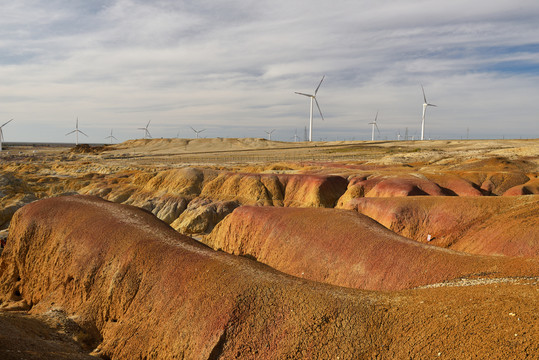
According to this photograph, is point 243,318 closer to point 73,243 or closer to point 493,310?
point 493,310

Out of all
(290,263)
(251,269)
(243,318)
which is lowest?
(290,263)

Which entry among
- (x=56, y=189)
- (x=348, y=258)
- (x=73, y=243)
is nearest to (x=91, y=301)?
(x=73, y=243)

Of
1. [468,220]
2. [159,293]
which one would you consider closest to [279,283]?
[159,293]

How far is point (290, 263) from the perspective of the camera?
2439 cm

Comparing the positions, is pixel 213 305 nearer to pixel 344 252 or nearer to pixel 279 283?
pixel 279 283

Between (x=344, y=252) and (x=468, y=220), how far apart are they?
12.0 m

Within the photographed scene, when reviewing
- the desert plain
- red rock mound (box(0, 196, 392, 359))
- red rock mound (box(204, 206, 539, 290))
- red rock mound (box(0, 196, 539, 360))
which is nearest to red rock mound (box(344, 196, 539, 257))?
the desert plain

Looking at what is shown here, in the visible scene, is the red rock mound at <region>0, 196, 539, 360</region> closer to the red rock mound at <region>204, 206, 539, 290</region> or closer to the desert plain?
the desert plain

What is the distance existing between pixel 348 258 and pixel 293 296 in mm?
9261

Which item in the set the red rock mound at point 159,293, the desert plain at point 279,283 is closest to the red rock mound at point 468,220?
the desert plain at point 279,283

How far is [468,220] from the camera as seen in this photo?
92.2ft

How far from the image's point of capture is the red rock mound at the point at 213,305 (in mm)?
10157

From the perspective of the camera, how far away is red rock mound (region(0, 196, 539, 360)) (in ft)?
33.3

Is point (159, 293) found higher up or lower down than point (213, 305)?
lower down
